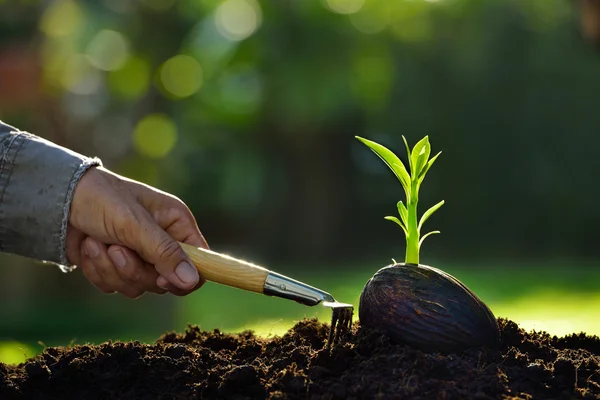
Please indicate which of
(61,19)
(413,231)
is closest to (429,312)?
(413,231)

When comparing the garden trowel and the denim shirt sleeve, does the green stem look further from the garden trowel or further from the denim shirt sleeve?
the denim shirt sleeve

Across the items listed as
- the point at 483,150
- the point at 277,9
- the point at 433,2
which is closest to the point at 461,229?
the point at 483,150

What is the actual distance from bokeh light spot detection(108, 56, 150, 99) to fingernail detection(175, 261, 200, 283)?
7981 millimetres

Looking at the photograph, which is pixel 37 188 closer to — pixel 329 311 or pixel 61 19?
pixel 329 311

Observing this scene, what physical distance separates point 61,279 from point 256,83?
Result: 3.43 meters

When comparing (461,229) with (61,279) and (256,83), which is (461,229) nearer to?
(256,83)

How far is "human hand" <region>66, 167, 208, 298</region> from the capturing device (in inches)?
85.7

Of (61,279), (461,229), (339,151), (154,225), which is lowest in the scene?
(154,225)

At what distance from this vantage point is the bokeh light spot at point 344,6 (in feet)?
30.3

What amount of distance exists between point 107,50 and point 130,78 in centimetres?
69

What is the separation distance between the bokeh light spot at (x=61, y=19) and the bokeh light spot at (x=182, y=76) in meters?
1.41

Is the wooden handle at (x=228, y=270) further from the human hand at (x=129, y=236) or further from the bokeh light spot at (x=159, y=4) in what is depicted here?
the bokeh light spot at (x=159, y=4)

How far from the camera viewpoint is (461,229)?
29.9 feet

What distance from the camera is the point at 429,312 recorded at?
1776 mm
